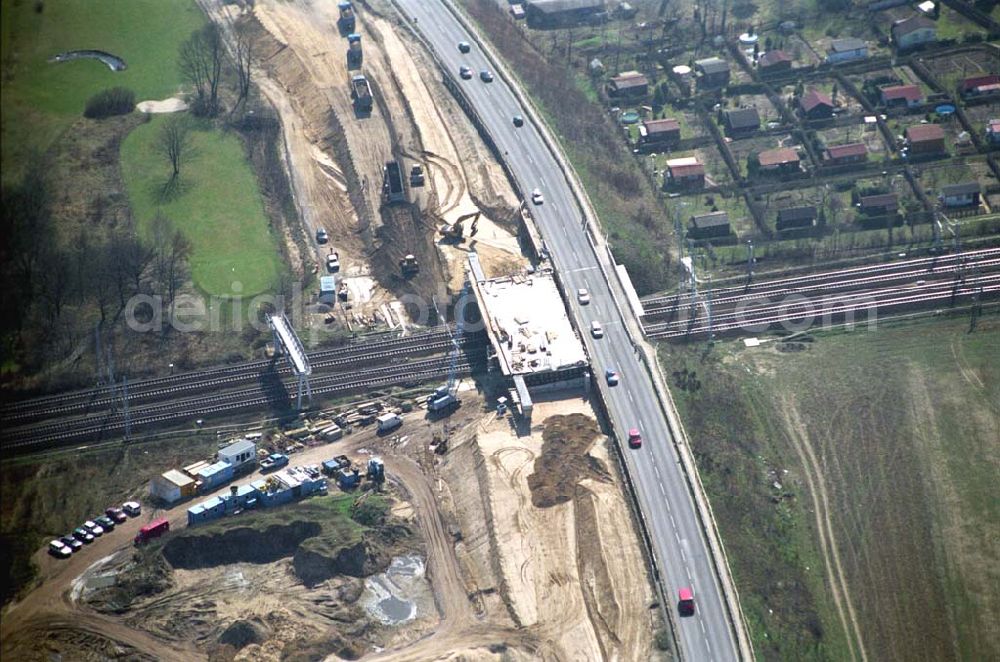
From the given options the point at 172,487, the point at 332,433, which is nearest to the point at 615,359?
the point at 332,433

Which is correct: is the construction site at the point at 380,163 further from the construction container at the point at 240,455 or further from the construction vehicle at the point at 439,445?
the construction container at the point at 240,455

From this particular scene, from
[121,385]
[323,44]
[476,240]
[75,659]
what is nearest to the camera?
[75,659]

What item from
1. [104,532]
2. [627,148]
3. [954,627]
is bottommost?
[954,627]

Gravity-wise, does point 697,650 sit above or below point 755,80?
below

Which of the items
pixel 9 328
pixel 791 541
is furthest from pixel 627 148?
pixel 9 328

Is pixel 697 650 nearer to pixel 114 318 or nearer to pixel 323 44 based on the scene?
pixel 114 318

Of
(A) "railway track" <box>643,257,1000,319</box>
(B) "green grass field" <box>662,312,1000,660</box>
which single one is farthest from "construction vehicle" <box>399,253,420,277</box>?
(B) "green grass field" <box>662,312,1000,660</box>
